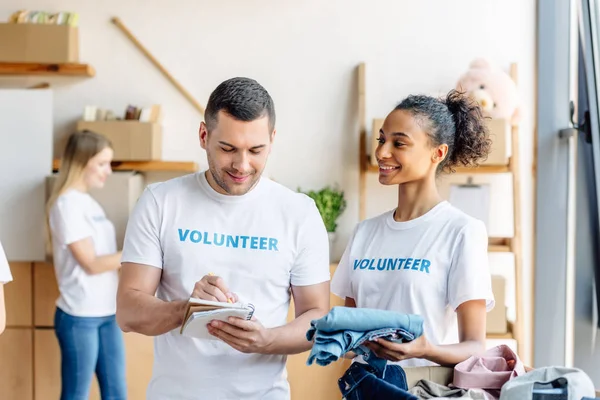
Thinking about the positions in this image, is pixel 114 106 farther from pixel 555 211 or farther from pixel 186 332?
pixel 186 332

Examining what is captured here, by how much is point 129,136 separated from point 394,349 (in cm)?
260

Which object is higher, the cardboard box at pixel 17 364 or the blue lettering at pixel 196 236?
the blue lettering at pixel 196 236

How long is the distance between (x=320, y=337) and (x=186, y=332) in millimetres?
428

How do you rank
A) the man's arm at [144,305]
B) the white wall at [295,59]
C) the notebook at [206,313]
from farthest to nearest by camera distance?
the white wall at [295,59]
the man's arm at [144,305]
the notebook at [206,313]

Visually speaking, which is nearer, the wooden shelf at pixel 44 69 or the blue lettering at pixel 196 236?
the blue lettering at pixel 196 236

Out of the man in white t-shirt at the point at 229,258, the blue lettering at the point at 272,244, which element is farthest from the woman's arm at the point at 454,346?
the blue lettering at the point at 272,244

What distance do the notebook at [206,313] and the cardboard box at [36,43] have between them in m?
2.48

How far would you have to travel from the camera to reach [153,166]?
12.6 ft

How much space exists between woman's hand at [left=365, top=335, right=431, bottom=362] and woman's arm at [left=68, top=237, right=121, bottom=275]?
216 centimetres

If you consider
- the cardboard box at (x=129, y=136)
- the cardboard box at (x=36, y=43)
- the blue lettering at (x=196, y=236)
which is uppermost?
the cardboard box at (x=36, y=43)

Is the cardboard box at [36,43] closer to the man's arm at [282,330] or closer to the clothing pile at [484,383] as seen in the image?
the man's arm at [282,330]

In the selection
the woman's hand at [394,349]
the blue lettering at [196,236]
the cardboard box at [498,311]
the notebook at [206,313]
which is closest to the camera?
the woman's hand at [394,349]

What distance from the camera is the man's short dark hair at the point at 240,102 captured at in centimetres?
174

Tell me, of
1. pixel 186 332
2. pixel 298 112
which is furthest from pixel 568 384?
pixel 298 112
